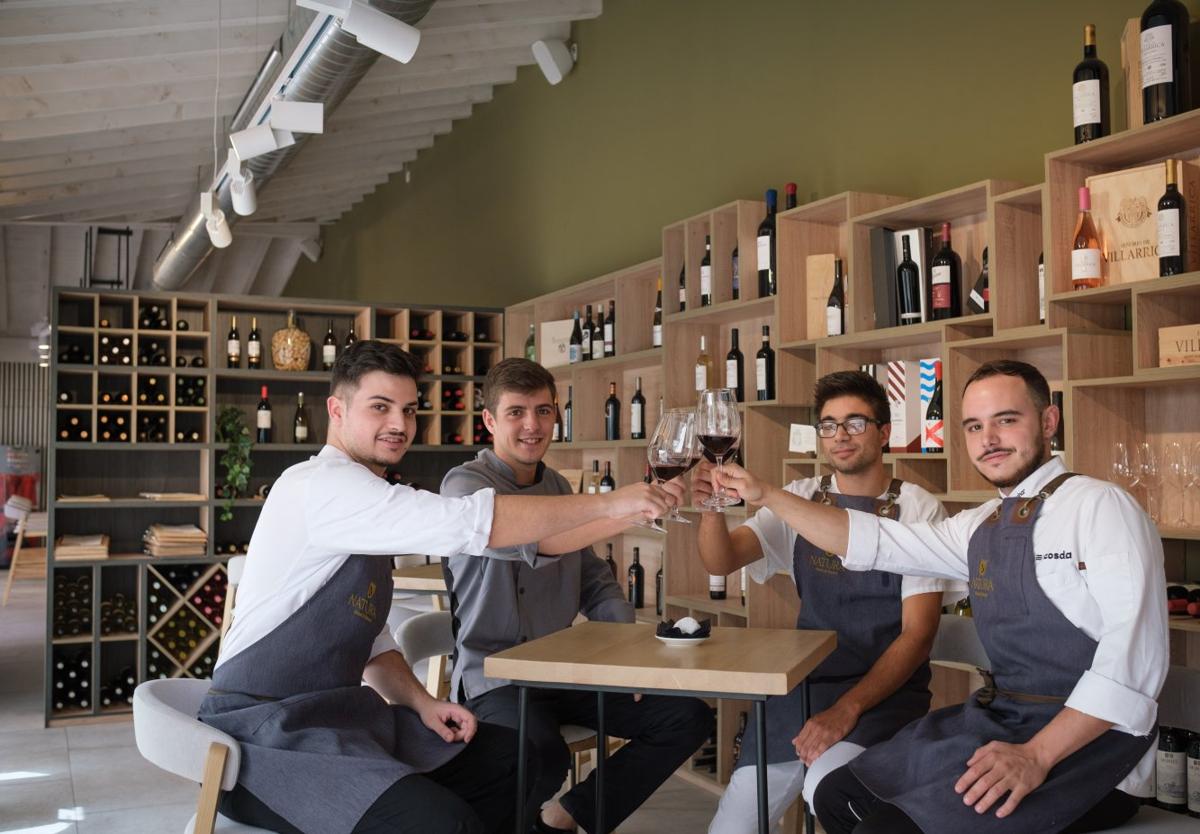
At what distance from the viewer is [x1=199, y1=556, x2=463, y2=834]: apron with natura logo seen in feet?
6.57

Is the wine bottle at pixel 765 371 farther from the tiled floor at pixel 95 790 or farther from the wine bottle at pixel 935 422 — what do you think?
the tiled floor at pixel 95 790

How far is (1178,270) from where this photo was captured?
2.92 metres

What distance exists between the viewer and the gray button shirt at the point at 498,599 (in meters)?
2.97

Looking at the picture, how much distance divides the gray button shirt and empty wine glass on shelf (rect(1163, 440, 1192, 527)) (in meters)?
1.54

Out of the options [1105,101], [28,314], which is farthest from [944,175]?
[28,314]

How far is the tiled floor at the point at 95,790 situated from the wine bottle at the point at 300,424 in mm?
1839

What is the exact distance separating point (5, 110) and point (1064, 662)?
6.40m

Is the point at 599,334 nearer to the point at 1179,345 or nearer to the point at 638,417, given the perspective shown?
the point at 638,417

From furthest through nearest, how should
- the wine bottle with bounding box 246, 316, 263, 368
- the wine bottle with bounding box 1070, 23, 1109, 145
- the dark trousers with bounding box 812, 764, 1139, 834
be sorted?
the wine bottle with bounding box 246, 316, 263, 368 < the wine bottle with bounding box 1070, 23, 1109, 145 < the dark trousers with bounding box 812, 764, 1139, 834

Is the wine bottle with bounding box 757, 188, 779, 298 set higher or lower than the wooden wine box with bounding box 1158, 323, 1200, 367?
higher

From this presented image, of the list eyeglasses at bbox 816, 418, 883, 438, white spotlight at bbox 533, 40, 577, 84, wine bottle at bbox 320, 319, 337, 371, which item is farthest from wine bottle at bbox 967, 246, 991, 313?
wine bottle at bbox 320, 319, 337, 371

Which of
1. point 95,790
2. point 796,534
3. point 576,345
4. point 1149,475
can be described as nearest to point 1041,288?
point 1149,475

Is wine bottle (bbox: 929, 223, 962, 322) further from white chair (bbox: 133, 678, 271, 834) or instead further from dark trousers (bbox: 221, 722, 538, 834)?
white chair (bbox: 133, 678, 271, 834)

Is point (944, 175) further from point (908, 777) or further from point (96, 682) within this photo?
point (96, 682)
